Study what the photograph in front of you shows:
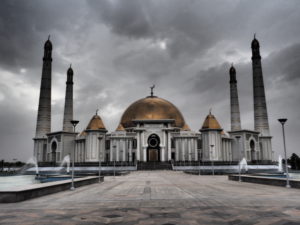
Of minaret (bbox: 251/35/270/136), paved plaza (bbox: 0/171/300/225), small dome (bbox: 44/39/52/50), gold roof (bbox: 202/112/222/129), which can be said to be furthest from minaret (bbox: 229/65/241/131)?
paved plaza (bbox: 0/171/300/225)

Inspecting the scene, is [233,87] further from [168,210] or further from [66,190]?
[168,210]

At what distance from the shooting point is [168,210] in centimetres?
854

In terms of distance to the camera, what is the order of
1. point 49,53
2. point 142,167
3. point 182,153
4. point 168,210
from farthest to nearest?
1. point 49,53
2. point 182,153
3. point 142,167
4. point 168,210

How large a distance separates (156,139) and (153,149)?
2.35 meters

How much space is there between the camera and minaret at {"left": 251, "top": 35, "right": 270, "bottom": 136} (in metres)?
61.5

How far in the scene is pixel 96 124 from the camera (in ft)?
196

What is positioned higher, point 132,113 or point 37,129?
point 132,113

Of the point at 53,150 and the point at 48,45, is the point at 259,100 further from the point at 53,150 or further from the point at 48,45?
the point at 48,45

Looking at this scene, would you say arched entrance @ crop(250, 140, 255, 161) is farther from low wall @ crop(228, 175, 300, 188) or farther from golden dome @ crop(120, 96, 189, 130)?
low wall @ crop(228, 175, 300, 188)

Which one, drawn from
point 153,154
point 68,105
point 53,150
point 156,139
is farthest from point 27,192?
point 68,105

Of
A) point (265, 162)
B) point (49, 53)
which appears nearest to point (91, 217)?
point (265, 162)

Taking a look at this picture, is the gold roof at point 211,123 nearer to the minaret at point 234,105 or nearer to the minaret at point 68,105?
the minaret at point 234,105

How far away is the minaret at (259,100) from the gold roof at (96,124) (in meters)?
33.1

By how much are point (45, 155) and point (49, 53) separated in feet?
73.8
